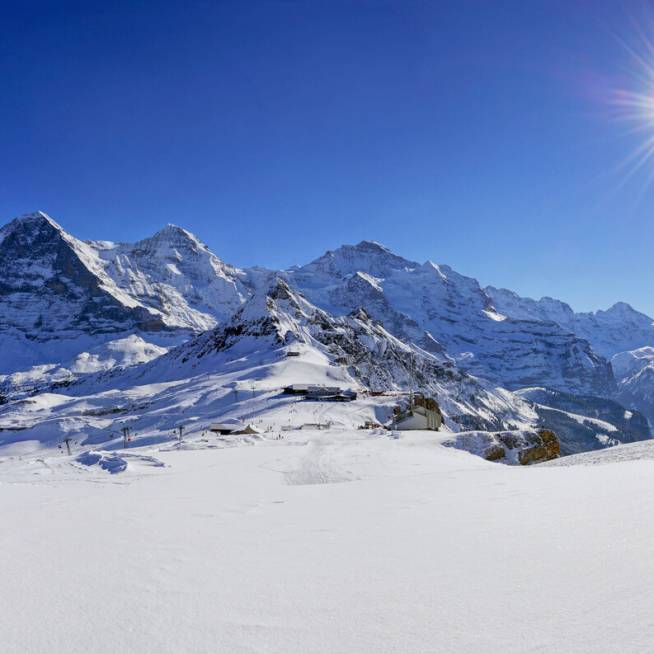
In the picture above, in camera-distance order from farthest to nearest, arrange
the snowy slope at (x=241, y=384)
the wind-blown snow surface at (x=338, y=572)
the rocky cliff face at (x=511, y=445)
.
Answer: the snowy slope at (x=241, y=384) → the rocky cliff face at (x=511, y=445) → the wind-blown snow surface at (x=338, y=572)

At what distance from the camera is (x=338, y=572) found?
4637mm

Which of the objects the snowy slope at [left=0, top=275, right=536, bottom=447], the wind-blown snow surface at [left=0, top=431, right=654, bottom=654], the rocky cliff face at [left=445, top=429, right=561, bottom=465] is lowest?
the wind-blown snow surface at [left=0, top=431, right=654, bottom=654]

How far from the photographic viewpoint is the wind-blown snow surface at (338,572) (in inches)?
130

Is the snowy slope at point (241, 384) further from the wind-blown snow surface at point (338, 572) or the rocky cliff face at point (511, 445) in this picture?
the wind-blown snow surface at point (338, 572)

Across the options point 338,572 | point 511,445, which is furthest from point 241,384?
point 338,572

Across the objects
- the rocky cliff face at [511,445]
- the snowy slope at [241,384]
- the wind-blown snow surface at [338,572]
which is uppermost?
the snowy slope at [241,384]

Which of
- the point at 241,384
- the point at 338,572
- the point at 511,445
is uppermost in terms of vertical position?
the point at 241,384

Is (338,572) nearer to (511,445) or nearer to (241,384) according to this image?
(511,445)

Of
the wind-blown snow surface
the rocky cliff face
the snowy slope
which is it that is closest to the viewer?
the wind-blown snow surface

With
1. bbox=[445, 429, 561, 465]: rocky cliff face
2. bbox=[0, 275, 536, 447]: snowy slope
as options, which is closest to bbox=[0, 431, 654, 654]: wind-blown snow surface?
bbox=[445, 429, 561, 465]: rocky cliff face

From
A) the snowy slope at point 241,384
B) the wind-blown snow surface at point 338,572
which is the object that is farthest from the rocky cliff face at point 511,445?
the snowy slope at point 241,384

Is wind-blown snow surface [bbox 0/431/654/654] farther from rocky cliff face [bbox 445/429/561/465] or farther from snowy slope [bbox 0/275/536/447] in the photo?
snowy slope [bbox 0/275/536/447]

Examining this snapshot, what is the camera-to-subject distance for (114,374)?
158625 millimetres

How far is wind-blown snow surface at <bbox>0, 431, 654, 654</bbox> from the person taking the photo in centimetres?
329
